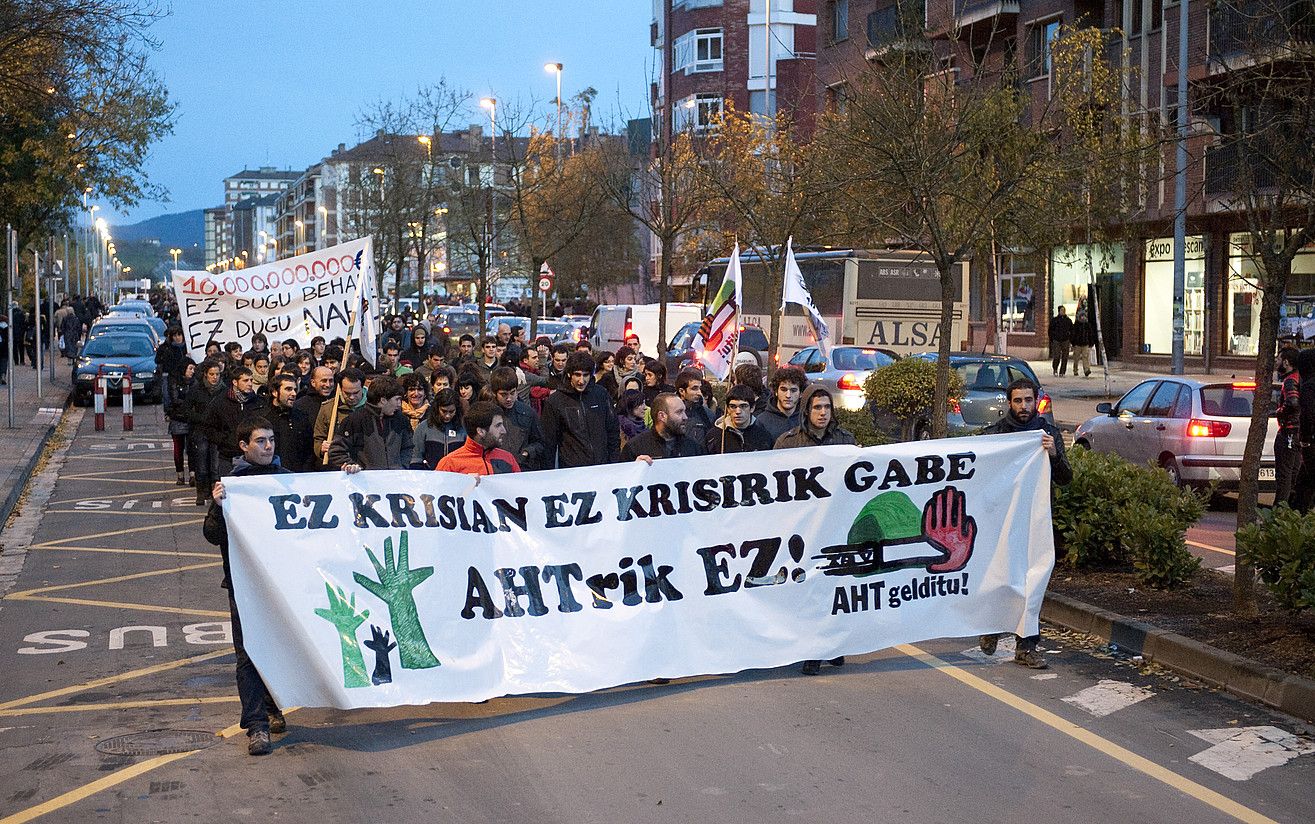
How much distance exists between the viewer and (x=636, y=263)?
247ft

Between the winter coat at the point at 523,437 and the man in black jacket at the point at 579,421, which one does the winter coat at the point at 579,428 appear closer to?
the man in black jacket at the point at 579,421

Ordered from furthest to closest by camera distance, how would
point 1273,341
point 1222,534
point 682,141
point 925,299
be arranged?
1. point 682,141
2. point 925,299
3. point 1222,534
4. point 1273,341

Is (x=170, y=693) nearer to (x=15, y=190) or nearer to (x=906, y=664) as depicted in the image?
Result: (x=906, y=664)

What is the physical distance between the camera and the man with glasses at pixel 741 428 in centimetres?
988

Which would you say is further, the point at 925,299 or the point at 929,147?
the point at 925,299

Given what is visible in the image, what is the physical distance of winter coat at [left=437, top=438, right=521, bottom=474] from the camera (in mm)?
8414

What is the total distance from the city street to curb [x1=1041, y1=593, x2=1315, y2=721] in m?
0.14

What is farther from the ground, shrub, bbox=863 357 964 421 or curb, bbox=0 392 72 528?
shrub, bbox=863 357 964 421

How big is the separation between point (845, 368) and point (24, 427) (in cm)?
1446

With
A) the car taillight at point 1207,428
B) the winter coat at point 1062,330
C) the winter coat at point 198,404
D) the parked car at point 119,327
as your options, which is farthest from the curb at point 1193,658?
the parked car at point 119,327

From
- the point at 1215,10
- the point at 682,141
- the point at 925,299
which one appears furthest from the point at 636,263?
the point at 1215,10

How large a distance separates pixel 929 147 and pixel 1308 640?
9.50m

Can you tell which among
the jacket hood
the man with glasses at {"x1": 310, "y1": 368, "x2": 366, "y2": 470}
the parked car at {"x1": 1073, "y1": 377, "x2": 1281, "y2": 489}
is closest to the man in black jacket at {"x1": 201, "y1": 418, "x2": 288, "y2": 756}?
the man with glasses at {"x1": 310, "y1": 368, "x2": 366, "y2": 470}

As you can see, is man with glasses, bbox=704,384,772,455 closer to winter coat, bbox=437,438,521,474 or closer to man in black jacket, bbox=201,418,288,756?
winter coat, bbox=437,438,521,474
